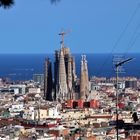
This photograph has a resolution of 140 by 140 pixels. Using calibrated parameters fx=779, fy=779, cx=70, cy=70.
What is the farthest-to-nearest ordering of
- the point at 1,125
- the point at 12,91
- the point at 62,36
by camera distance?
the point at 12,91 < the point at 62,36 < the point at 1,125

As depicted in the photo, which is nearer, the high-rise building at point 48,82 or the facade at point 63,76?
the facade at point 63,76

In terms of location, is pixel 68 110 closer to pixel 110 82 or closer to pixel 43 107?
pixel 43 107

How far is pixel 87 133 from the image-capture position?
35375 millimetres

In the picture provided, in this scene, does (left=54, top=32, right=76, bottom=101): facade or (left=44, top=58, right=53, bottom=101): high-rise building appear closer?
(left=54, top=32, right=76, bottom=101): facade

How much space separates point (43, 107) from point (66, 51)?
39.5 feet

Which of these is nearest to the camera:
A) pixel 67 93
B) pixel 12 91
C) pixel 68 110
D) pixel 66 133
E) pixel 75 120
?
pixel 66 133

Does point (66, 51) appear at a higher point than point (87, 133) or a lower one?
higher

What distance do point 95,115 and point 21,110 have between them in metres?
6.25

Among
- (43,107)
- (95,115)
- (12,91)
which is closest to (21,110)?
(43,107)

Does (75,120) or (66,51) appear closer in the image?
(75,120)

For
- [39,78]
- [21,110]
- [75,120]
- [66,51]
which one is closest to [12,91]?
[39,78]

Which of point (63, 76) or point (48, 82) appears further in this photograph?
point (48, 82)

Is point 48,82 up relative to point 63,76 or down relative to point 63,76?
down

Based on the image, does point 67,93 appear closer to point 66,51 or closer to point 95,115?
point 66,51
